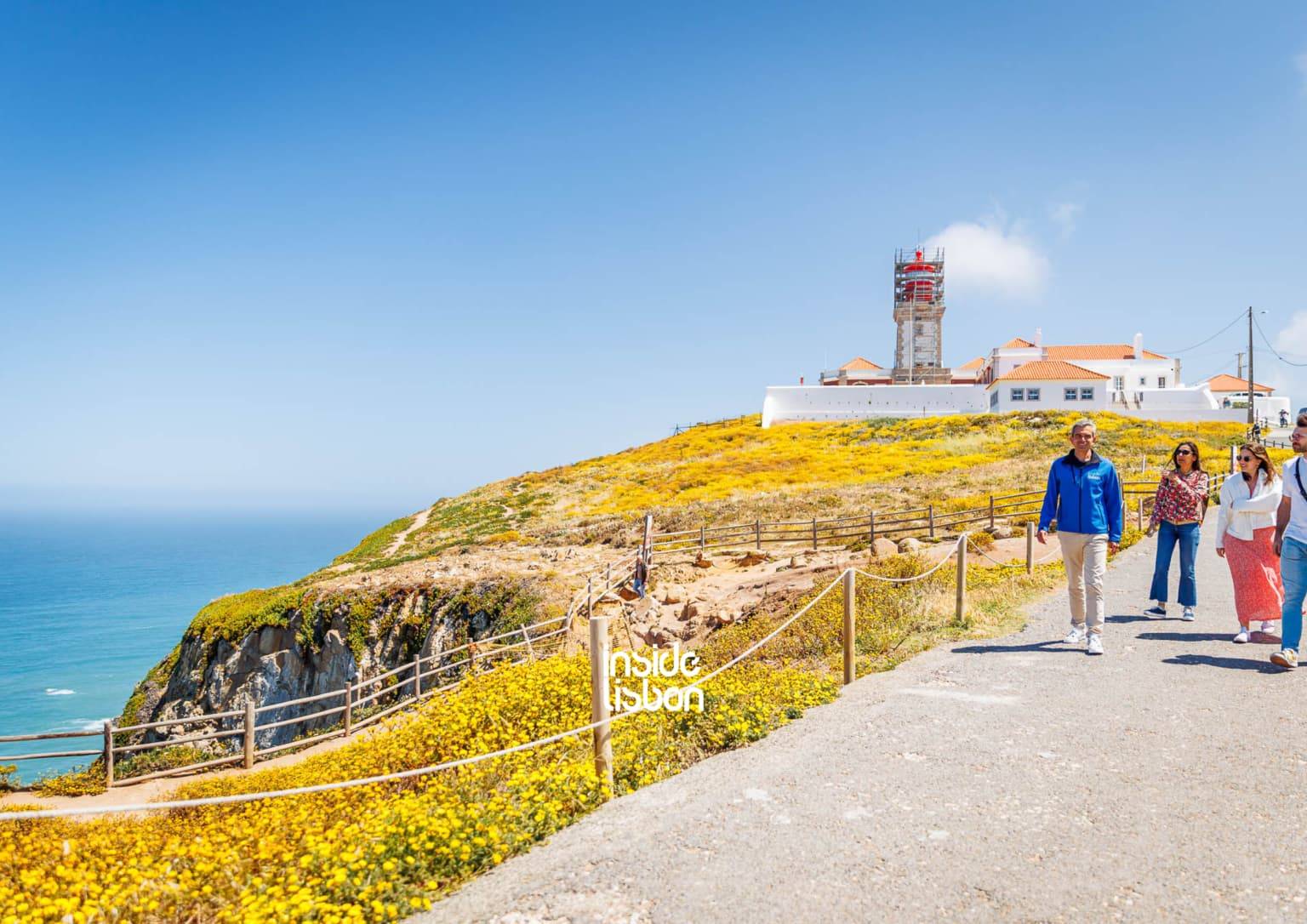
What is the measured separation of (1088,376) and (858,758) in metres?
61.9

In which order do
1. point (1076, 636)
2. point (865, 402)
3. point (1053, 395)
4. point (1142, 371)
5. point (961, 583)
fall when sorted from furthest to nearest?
1. point (1142, 371)
2. point (865, 402)
3. point (1053, 395)
4. point (961, 583)
5. point (1076, 636)

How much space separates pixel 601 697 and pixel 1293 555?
5.95 metres

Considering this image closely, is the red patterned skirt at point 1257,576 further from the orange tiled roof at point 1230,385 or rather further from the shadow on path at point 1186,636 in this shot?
the orange tiled roof at point 1230,385

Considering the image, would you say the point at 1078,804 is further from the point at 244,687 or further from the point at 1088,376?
the point at 1088,376

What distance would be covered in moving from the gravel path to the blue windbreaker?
56.8 inches

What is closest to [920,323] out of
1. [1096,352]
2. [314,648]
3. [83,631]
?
[1096,352]

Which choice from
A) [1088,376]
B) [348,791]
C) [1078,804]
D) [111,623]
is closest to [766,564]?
[348,791]

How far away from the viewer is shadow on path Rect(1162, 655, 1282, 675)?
728 centimetres

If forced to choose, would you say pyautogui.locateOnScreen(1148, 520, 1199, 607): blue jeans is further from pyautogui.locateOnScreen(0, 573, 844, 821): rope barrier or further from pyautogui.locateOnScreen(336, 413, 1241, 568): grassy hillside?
pyautogui.locateOnScreen(336, 413, 1241, 568): grassy hillside

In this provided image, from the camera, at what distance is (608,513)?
37938 millimetres

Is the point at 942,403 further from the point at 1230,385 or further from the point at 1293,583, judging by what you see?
the point at 1293,583

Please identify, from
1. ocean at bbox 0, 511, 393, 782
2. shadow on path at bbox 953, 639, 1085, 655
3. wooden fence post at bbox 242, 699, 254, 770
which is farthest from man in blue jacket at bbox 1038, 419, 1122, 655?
ocean at bbox 0, 511, 393, 782

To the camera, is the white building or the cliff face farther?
the white building

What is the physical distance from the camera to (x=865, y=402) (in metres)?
64.7
